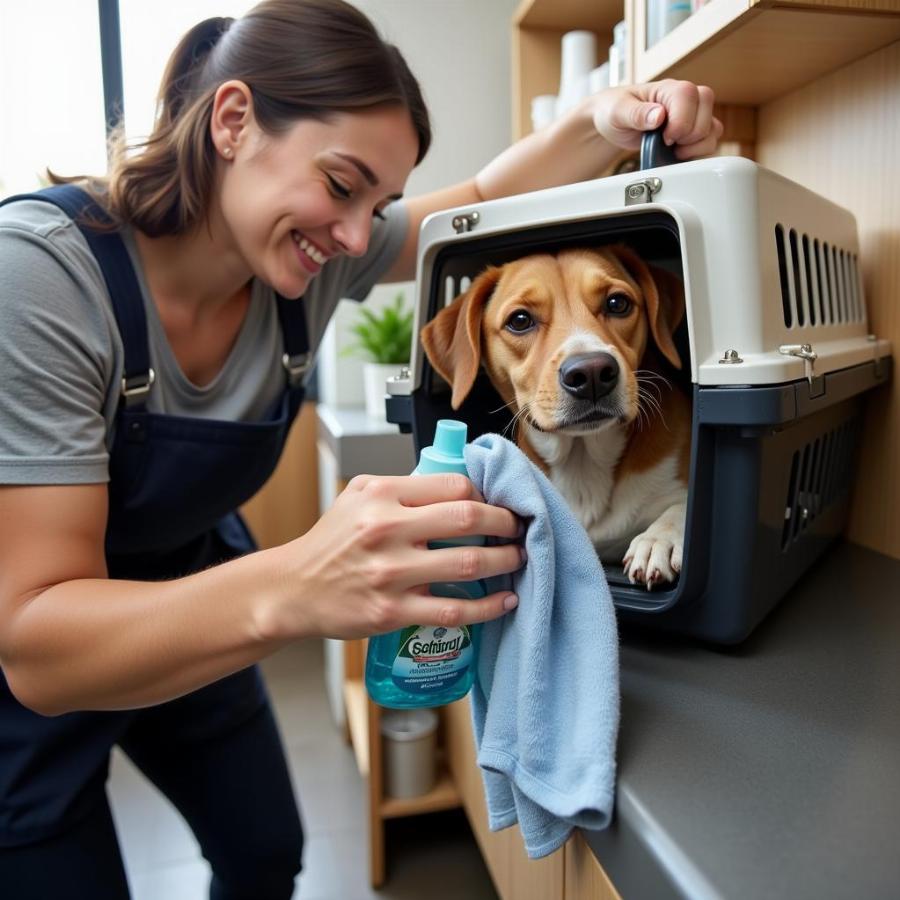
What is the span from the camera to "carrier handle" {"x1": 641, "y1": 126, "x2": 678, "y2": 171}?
78 cm

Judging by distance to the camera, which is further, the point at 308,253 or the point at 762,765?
the point at 308,253

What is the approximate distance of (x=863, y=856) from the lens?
1.32 ft

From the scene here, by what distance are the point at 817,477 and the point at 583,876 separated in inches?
20.3

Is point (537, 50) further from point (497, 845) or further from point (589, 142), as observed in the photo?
point (497, 845)

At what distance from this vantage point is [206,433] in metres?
0.85

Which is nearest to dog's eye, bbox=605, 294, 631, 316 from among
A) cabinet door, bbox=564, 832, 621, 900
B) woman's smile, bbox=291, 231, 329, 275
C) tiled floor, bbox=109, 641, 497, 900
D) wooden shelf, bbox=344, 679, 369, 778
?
woman's smile, bbox=291, 231, 329, 275

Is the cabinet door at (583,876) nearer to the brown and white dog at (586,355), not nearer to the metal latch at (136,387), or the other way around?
the brown and white dog at (586,355)

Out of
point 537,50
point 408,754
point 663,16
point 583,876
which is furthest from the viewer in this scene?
point 537,50

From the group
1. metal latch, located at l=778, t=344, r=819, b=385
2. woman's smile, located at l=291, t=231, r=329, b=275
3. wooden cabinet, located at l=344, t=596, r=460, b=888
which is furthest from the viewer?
wooden cabinet, located at l=344, t=596, r=460, b=888

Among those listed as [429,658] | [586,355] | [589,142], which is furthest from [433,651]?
[589,142]

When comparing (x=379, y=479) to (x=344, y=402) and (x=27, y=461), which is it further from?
(x=344, y=402)

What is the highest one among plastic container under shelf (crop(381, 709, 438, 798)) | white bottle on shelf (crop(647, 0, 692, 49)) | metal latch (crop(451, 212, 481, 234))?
white bottle on shelf (crop(647, 0, 692, 49))

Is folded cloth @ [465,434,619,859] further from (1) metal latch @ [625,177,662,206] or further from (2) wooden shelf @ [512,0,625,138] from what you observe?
→ (2) wooden shelf @ [512,0,625,138]

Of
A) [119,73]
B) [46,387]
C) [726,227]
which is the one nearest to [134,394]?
[46,387]
